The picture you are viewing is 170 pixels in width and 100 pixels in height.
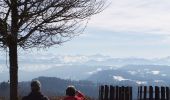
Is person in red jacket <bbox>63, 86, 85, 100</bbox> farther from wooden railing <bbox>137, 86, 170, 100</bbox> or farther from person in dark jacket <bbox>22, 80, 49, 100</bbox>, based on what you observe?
wooden railing <bbox>137, 86, 170, 100</bbox>

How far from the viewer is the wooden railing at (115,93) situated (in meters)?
24.7

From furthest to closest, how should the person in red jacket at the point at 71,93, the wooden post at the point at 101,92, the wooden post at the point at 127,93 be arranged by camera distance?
1. the wooden post at the point at 101,92
2. the wooden post at the point at 127,93
3. the person in red jacket at the point at 71,93

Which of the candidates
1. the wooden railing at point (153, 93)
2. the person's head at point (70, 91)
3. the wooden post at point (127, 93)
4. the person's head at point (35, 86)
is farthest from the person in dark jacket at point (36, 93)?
the wooden post at point (127, 93)

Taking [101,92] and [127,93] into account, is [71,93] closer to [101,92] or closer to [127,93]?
[127,93]

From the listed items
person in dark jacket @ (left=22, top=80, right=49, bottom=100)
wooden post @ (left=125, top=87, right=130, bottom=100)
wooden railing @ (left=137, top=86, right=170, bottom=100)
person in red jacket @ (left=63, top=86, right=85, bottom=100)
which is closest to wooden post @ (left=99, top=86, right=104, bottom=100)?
wooden post @ (left=125, top=87, right=130, bottom=100)

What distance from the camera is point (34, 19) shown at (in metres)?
19.1

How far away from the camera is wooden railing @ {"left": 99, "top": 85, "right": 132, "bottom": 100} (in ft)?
80.9

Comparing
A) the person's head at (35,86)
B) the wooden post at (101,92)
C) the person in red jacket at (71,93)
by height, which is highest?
the person's head at (35,86)

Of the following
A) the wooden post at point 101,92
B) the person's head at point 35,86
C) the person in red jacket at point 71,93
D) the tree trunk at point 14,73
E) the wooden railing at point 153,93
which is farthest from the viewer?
the wooden post at point 101,92

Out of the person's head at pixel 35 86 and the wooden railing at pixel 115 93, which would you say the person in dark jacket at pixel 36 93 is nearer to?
the person's head at pixel 35 86

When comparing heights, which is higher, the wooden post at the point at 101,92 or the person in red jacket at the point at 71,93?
the person in red jacket at the point at 71,93

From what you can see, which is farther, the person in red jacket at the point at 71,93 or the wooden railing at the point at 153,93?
the wooden railing at the point at 153,93

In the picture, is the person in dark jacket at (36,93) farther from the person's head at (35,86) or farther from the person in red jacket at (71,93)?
the person in red jacket at (71,93)

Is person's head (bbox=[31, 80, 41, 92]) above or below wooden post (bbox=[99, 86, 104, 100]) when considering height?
above
